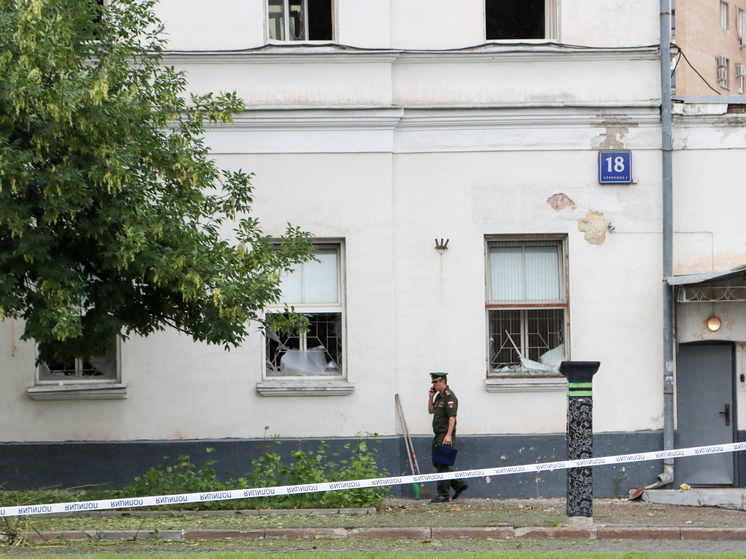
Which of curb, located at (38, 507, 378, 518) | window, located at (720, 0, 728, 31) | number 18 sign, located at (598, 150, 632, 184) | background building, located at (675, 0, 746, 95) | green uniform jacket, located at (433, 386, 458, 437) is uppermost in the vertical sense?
window, located at (720, 0, 728, 31)

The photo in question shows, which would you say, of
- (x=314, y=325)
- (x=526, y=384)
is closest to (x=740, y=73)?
(x=526, y=384)

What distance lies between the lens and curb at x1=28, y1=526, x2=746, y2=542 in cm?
816

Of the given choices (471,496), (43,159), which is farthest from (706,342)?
(43,159)

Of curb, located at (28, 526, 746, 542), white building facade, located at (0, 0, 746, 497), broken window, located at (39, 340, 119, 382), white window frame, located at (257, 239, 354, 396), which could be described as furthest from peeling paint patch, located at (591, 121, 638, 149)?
broken window, located at (39, 340, 119, 382)

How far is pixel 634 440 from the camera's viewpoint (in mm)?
10914

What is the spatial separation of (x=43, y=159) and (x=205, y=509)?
428cm

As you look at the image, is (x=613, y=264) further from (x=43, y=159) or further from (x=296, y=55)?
(x=43, y=159)

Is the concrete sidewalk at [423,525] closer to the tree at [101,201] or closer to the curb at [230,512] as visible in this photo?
the curb at [230,512]

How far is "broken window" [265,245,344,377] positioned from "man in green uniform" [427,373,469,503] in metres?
1.39

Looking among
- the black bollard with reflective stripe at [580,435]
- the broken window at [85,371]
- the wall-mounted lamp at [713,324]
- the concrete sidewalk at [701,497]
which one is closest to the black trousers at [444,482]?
the black bollard with reflective stripe at [580,435]

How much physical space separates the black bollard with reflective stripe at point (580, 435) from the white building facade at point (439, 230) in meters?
2.39

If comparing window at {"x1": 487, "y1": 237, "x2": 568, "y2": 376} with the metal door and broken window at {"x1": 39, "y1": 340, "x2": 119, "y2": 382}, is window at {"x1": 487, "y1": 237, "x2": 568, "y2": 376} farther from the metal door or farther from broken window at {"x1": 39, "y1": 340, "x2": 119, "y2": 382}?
broken window at {"x1": 39, "y1": 340, "x2": 119, "y2": 382}

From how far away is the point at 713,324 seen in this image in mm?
10906

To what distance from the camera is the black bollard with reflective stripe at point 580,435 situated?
27.7 feet
